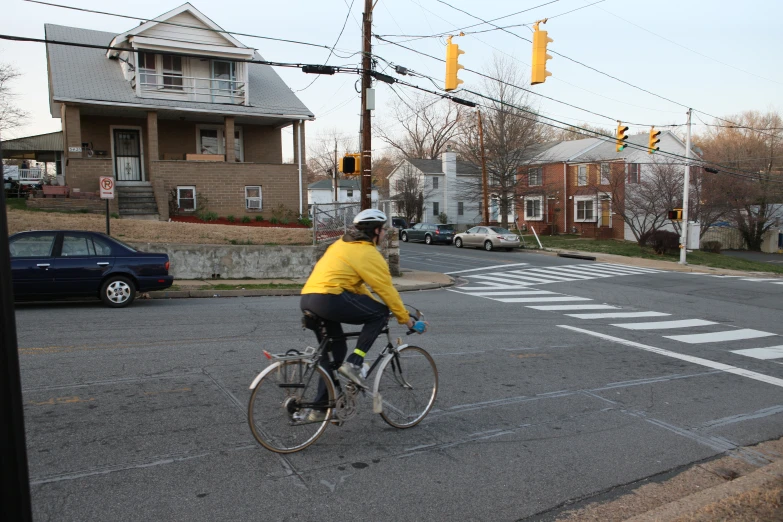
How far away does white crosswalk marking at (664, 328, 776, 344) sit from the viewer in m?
10.5

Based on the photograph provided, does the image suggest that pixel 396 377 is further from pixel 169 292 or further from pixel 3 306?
pixel 169 292

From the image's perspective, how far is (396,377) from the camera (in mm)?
5383

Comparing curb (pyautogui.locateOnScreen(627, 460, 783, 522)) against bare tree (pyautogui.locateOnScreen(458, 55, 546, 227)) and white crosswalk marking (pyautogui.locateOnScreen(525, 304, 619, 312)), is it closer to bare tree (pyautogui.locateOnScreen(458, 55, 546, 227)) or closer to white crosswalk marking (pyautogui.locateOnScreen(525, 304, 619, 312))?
→ white crosswalk marking (pyautogui.locateOnScreen(525, 304, 619, 312))

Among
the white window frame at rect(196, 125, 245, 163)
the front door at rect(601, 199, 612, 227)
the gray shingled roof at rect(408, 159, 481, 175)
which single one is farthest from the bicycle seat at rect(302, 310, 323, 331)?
the gray shingled roof at rect(408, 159, 481, 175)

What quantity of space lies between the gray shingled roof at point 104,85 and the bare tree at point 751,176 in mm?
24526

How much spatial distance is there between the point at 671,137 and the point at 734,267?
20.6m

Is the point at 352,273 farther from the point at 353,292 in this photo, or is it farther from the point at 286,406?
the point at 286,406

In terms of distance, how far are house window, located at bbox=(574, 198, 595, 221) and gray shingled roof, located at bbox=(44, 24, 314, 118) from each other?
2615cm

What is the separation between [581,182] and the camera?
46969mm

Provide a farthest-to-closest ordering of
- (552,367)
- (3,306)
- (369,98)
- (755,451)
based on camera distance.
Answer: (369,98) < (552,367) < (755,451) < (3,306)

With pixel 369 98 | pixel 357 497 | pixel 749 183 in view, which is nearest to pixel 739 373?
pixel 357 497

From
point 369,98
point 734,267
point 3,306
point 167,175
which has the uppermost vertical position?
point 369,98

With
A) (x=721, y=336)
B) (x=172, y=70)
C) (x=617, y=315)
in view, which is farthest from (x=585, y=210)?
(x=721, y=336)

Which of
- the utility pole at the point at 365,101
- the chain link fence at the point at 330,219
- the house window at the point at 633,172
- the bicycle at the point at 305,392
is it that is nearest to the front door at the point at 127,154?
the chain link fence at the point at 330,219
